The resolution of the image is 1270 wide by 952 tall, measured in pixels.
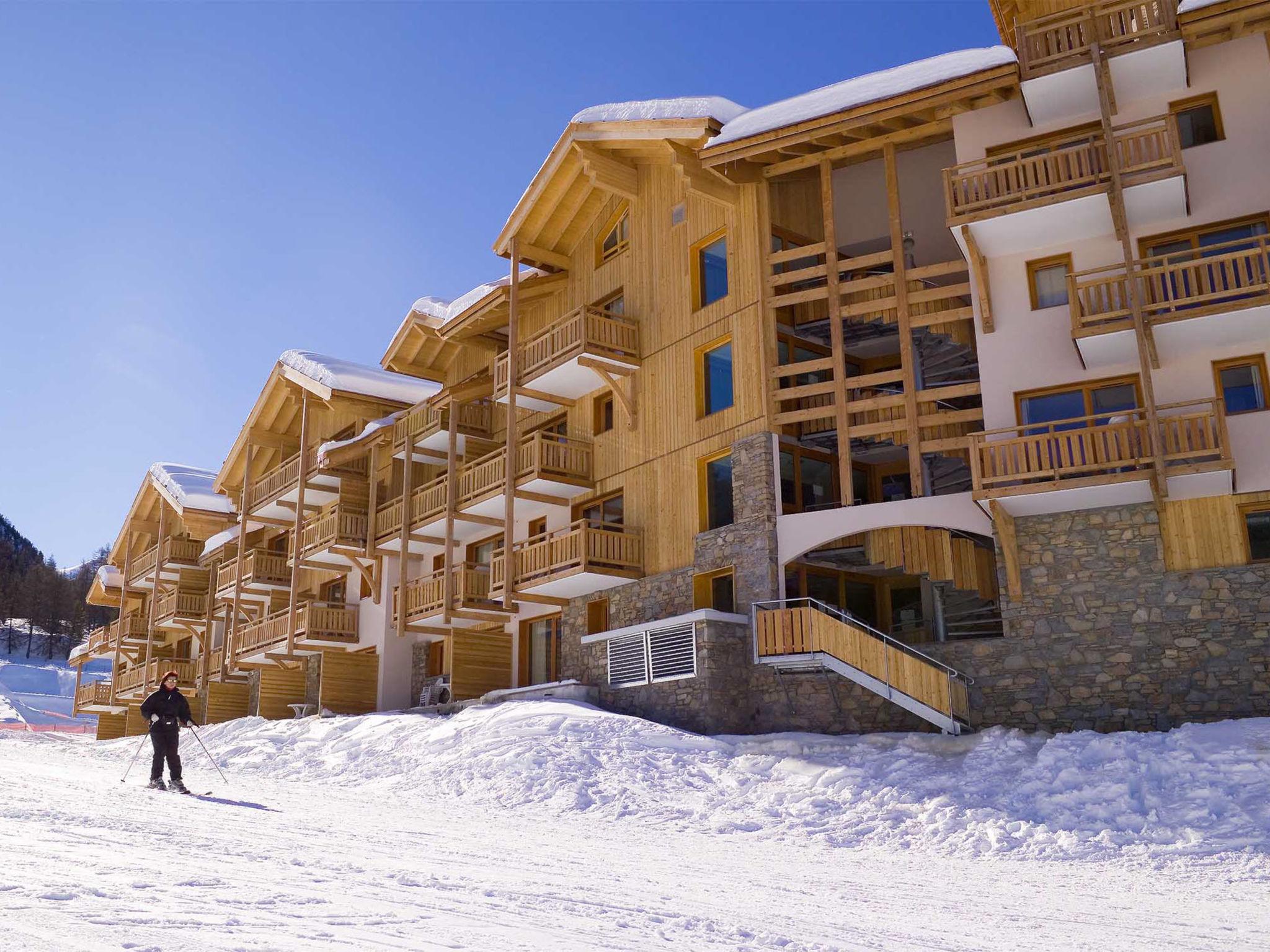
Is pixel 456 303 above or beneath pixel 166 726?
above

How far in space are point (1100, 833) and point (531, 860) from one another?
265 inches

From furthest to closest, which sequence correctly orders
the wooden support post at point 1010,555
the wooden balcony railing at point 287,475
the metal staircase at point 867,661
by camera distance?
the wooden balcony railing at point 287,475, the wooden support post at point 1010,555, the metal staircase at point 867,661

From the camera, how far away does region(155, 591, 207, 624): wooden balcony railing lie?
150ft

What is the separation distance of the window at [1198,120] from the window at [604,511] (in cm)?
1281

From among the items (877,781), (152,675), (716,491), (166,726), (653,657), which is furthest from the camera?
(152,675)

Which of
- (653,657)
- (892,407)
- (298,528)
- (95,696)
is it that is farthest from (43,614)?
(892,407)

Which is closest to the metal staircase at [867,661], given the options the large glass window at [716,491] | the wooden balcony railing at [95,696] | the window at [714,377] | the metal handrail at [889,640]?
the metal handrail at [889,640]

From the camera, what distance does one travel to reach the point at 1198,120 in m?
20.1

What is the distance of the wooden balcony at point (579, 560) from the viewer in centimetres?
2483

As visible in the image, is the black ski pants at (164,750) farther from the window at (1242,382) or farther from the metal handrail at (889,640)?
the window at (1242,382)

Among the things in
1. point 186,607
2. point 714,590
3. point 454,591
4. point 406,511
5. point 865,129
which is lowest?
point 714,590

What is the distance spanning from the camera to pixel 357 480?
3656cm

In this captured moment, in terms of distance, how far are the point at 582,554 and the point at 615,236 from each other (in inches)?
328

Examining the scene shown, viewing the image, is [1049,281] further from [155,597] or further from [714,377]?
[155,597]
